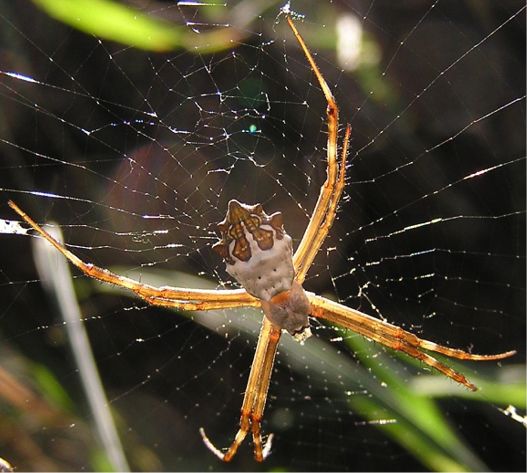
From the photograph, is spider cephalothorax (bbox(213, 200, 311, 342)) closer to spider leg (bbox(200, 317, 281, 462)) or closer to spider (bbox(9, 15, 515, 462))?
spider (bbox(9, 15, 515, 462))

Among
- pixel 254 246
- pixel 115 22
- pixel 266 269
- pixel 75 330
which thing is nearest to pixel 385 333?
pixel 266 269

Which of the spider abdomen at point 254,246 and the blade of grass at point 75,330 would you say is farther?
the blade of grass at point 75,330

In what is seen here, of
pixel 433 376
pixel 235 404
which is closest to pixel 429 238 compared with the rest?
pixel 433 376

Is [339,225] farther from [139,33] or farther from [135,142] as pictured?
[139,33]

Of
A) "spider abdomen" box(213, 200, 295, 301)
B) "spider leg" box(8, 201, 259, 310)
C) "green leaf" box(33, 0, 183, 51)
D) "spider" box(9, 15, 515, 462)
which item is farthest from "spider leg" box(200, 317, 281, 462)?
"green leaf" box(33, 0, 183, 51)

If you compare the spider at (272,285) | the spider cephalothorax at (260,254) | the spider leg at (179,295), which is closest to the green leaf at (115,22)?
the spider at (272,285)

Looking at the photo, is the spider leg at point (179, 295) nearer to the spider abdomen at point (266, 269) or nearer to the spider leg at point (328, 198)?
the spider abdomen at point (266, 269)

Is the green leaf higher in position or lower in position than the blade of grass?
higher
